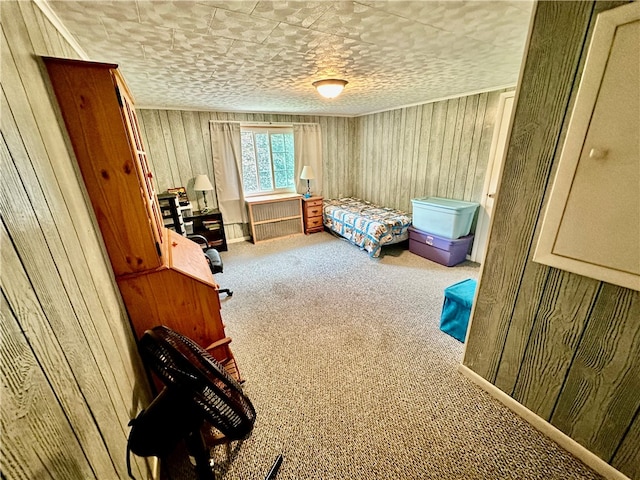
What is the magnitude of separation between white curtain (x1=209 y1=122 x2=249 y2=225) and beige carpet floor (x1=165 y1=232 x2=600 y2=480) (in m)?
1.74

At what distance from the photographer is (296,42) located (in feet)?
4.92

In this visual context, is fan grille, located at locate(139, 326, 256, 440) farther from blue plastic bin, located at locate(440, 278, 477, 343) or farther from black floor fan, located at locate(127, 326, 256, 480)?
blue plastic bin, located at locate(440, 278, 477, 343)

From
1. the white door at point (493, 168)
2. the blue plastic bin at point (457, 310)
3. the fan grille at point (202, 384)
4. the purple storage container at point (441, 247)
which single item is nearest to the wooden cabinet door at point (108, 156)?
the fan grille at point (202, 384)

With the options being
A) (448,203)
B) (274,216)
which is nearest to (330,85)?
(448,203)

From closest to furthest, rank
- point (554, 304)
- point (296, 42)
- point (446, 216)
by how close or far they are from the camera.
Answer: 1. point (554, 304)
2. point (296, 42)
3. point (446, 216)

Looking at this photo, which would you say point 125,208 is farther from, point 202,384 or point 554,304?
point 554,304

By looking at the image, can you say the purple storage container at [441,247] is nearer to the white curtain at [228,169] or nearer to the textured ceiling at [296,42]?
the textured ceiling at [296,42]

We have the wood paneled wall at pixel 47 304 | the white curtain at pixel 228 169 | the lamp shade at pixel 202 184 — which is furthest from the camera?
the white curtain at pixel 228 169

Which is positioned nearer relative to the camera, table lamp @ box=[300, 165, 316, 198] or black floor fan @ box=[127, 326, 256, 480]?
black floor fan @ box=[127, 326, 256, 480]

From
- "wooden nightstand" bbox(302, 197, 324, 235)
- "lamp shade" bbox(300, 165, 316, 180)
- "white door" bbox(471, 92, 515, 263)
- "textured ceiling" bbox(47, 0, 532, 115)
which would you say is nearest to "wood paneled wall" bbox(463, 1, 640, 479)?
"textured ceiling" bbox(47, 0, 532, 115)

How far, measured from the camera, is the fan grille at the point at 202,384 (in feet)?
2.56

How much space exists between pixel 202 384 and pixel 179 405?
6.9 inches

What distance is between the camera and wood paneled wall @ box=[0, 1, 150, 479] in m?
0.49

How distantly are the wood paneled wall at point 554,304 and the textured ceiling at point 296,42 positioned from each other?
0.43 m
